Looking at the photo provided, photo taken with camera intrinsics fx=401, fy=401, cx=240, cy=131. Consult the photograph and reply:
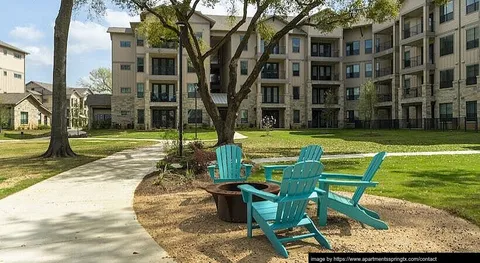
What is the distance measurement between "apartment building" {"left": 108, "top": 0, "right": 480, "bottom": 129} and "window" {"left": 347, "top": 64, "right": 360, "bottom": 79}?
0.42 feet

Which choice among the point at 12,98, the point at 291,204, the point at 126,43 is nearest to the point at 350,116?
the point at 126,43

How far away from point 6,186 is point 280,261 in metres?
7.67

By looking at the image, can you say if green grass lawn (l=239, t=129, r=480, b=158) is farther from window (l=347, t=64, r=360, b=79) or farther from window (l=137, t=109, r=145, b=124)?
window (l=347, t=64, r=360, b=79)

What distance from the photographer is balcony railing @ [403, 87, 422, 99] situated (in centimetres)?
4097

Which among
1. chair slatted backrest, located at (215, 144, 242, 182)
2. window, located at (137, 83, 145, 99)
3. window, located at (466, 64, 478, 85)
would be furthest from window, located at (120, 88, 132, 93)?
chair slatted backrest, located at (215, 144, 242, 182)

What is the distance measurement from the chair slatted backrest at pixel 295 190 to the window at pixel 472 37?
36.3 metres

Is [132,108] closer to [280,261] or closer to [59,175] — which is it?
[59,175]

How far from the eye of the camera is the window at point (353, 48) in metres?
51.7

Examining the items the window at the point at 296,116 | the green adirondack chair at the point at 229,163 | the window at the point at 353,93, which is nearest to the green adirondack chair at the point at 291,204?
the green adirondack chair at the point at 229,163

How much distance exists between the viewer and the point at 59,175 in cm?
1108

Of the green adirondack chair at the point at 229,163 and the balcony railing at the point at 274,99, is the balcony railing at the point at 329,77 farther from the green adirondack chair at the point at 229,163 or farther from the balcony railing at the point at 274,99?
the green adirondack chair at the point at 229,163

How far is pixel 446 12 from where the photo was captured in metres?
37.6

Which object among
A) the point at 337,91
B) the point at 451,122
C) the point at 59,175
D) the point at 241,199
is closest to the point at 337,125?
the point at 337,91

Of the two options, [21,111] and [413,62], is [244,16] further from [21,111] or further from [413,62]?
[21,111]
